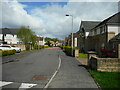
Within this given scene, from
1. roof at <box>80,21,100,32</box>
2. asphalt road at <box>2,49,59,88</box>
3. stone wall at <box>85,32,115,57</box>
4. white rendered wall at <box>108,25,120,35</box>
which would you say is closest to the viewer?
asphalt road at <box>2,49,59,88</box>

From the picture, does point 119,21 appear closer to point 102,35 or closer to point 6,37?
point 102,35

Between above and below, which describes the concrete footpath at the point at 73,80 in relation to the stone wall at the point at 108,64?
below


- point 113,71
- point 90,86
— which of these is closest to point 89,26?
point 113,71

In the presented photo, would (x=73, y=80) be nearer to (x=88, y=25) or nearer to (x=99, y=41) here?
(x=99, y=41)

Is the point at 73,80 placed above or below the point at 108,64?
below

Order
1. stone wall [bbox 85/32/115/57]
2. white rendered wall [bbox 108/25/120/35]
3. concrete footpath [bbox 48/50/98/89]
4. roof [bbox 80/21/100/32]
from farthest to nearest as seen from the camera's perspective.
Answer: roof [bbox 80/21/100/32]
white rendered wall [bbox 108/25/120/35]
stone wall [bbox 85/32/115/57]
concrete footpath [bbox 48/50/98/89]

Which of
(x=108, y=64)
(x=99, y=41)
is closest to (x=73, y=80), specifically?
(x=108, y=64)

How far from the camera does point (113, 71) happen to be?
8.38 metres

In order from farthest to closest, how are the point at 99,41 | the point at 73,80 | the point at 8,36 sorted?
the point at 8,36
the point at 99,41
the point at 73,80

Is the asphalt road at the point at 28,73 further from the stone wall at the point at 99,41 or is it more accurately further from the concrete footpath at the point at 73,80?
the stone wall at the point at 99,41

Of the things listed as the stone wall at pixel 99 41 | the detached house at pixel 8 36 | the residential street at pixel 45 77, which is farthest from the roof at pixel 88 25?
the detached house at pixel 8 36

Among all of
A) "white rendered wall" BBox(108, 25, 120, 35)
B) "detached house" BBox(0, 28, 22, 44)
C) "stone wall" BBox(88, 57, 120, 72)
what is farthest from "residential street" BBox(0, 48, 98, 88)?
"detached house" BBox(0, 28, 22, 44)

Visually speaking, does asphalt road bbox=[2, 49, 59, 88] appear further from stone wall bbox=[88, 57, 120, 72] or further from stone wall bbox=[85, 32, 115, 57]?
stone wall bbox=[85, 32, 115, 57]

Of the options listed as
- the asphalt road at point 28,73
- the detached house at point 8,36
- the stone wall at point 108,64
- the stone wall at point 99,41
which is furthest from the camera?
the detached house at point 8,36
